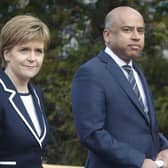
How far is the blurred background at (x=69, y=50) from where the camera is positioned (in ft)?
23.5

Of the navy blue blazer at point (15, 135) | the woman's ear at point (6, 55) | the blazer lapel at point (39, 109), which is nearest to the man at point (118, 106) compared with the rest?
the blazer lapel at point (39, 109)

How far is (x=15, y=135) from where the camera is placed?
10.7ft

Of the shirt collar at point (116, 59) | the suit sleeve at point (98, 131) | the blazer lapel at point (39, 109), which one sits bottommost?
the suit sleeve at point (98, 131)

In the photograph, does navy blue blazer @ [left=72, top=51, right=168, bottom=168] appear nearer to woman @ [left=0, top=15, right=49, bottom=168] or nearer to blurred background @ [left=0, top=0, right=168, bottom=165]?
woman @ [left=0, top=15, right=49, bottom=168]

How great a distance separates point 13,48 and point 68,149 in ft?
13.1

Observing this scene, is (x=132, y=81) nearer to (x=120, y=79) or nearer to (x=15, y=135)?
(x=120, y=79)

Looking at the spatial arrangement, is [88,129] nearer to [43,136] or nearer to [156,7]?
[43,136]

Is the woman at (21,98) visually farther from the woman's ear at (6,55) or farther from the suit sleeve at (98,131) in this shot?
the suit sleeve at (98,131)

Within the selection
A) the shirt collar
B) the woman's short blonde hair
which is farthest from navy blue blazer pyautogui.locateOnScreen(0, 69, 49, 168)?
the shirt collar

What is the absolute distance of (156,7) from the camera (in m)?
7.23

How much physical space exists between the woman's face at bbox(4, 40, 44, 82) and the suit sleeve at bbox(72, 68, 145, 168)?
46 centimetres

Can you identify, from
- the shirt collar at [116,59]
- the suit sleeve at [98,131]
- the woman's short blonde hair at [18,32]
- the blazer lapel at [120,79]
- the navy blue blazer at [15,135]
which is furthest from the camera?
the shirt collar at [116,59]

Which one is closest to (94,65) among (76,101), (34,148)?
(76,101)

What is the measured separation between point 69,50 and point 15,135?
4.04 metres
